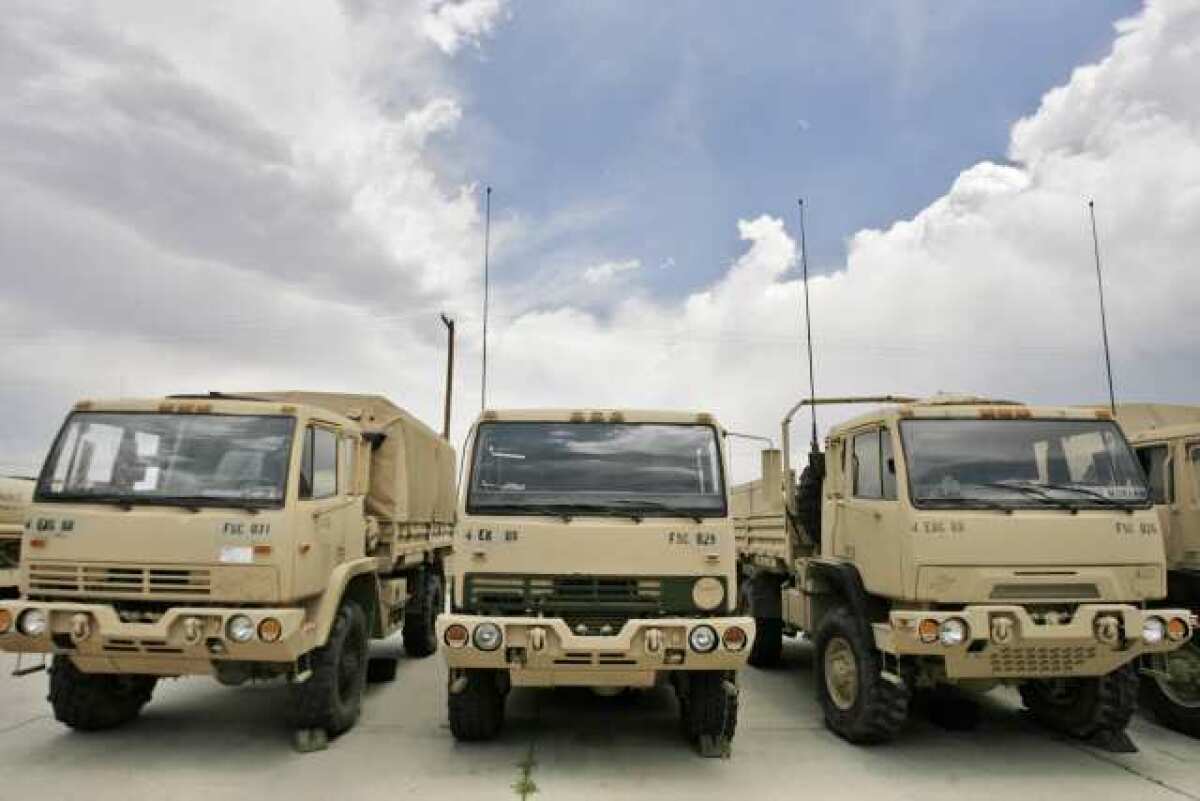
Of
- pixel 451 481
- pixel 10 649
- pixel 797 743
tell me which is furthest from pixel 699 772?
pixel 451 481

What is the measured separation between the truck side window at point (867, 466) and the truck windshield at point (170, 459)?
4.44 meters

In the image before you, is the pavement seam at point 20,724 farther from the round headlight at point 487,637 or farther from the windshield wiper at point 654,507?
the windshield wiper at point 654,507

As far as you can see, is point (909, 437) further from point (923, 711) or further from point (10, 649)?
point (10, 649)

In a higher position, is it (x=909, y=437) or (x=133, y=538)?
(x=909, y=437)

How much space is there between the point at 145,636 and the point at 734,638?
3878 millimetres

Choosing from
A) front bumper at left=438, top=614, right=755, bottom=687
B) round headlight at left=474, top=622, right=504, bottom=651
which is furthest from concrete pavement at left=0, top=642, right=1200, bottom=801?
round headlight at left=474, top=622, right=504, bottom=651

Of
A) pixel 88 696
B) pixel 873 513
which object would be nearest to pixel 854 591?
pixel 873 513

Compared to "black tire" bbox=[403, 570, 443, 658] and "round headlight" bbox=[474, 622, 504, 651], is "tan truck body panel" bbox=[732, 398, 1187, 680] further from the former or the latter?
"black tire" bbox=[403, 570, 443, 658]

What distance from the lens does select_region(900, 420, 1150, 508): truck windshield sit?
596cm

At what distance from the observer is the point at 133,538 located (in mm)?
5617

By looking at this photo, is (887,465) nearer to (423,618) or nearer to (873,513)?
(873,513)

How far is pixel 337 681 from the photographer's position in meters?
6.50

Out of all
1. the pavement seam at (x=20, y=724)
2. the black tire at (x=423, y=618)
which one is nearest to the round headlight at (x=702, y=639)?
the black tire at (x=423, y=618)

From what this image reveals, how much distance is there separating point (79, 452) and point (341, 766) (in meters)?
2.92
